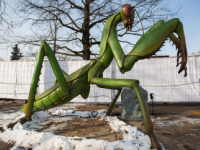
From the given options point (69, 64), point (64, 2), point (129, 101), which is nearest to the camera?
point (129, 101)

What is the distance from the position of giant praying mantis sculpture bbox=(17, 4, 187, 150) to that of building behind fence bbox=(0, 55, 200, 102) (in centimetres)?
503

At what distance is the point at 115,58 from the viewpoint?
6.69 ft

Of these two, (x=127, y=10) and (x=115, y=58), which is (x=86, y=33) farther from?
(x=115, y=58)

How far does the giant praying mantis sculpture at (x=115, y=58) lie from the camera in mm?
1801

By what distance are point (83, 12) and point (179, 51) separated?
985 cm

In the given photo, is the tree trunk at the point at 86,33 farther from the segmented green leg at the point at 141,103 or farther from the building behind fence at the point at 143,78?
the segmented green leg at the point at 141,103

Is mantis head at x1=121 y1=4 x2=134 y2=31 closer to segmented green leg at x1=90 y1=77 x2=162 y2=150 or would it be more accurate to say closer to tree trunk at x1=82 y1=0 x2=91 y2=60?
segmented green leg at x1=90 y1=77 x2=162 y2=150

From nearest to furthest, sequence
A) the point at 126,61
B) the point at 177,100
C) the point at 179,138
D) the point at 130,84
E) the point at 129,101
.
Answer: the point at 130,84 → the point at 126,61 → the point at 179,138 → the point at 129,101 → the point at 177,100

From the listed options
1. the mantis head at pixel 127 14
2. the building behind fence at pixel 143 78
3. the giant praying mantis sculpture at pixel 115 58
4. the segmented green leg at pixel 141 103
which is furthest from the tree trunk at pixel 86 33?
the segmented green leg at pixel 141 103

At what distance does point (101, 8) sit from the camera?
33.3ft

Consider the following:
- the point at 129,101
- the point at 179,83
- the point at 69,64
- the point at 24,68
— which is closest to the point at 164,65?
the point at 179,83

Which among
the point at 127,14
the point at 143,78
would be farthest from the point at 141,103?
the point at 143,78

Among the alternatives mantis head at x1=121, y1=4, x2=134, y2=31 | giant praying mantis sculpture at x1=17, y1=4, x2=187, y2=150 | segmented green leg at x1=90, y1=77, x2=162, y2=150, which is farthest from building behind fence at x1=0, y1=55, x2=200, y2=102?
segmented green leg at x1=90, y1=77, x2=162, y2=150

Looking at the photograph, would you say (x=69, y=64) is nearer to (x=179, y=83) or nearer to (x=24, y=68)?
(x=24, y=68)
